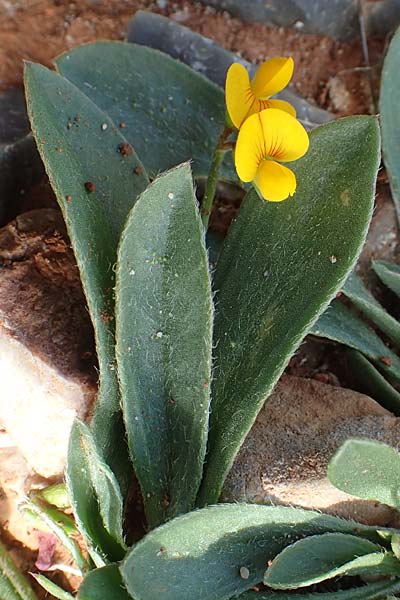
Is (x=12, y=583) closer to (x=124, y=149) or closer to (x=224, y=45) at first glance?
(x=124, y=149)

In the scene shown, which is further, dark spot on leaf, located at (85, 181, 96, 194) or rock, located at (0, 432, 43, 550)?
rock, located at (0, 432, 43, 550)

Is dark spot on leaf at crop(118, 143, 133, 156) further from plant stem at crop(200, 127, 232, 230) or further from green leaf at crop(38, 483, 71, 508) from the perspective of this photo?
green leaf at crop(38, 483, 71, 508)

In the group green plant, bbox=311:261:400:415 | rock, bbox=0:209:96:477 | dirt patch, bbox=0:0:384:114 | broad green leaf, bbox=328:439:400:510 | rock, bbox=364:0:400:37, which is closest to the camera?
broad green leaf, bbox=328:439:400:510

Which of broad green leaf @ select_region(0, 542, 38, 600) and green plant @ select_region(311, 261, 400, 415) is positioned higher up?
green plant @ select_region(311, 261, 400, 415)

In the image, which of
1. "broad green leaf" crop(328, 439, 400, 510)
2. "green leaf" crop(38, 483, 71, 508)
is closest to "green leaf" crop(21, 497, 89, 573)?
"green leaf" crop(38, 483, 71, 508)

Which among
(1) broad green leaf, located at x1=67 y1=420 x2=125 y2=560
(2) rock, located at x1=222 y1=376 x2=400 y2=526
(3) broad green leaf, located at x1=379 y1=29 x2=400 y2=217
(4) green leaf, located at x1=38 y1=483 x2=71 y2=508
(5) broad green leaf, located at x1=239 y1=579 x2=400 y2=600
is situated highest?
(3) broad green leaf, located at x1=379 y1=29 x2=400 y2=217

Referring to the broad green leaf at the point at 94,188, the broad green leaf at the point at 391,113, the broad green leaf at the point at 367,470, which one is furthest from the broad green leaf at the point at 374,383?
the broad green leaf at the point at 94,188

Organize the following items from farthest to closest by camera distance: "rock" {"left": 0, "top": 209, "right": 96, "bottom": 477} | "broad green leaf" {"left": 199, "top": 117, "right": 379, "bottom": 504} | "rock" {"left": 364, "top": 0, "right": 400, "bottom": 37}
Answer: "rock" {"left": 364, "top": 0, "right": 400, "bottom": 37} → "rock" {"left": 0, "top": 209, "right": 96, "bottom": 477} → "broad green leaf" {"left": 199, "top": 117, "right": 379, "bottom": 504}
